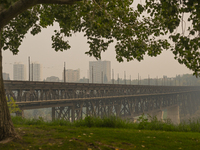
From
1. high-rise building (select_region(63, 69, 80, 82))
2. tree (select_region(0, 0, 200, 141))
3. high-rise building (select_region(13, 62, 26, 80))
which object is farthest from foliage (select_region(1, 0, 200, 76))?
high-rise building (select_region(13, 62, 26, 80))

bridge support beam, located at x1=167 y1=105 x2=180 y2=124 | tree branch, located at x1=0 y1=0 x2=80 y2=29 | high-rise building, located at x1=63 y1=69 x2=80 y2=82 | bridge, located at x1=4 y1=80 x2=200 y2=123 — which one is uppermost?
high-rise building, located at x1=63 y1=69 x2=80 y2=82

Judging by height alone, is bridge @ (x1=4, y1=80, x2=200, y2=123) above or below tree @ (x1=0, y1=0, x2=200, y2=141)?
below

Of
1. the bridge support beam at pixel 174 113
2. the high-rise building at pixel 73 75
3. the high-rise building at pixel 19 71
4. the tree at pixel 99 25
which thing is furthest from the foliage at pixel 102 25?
the high-rise building at pixel 19 71

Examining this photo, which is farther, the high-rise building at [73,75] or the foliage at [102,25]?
the high-rise building at [73,75]

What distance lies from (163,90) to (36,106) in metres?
43.7

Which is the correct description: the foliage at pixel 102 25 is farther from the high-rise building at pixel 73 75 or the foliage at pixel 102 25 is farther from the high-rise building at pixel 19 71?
the high-rise building at pixel 19 71

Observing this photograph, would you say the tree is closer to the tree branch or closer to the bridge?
the tree branch

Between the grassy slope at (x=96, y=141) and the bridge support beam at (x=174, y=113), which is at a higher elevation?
the grassy slope at (x=96, y=141)

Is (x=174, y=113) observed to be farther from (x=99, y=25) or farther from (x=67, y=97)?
(x=99, y=25)

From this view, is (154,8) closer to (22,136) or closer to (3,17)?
(3,17)

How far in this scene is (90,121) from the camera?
30.0ft

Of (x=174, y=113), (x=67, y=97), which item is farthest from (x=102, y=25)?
(x=174, y=113)

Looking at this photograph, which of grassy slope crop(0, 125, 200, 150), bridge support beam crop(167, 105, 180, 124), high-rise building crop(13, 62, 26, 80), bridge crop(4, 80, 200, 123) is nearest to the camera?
grassy slope crop(0, 125, 200, 150)

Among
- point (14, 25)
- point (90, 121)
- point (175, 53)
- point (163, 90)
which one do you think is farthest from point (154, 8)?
point (163, 90)
